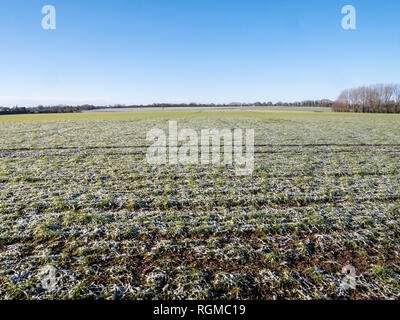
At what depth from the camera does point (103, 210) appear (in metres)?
7.79

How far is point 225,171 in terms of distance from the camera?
1277cm

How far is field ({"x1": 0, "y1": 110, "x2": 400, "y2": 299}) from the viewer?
178 inches

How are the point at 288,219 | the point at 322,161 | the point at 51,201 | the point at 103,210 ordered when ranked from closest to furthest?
the point at 288,219 → the point at 103,210 → the point at 51,201 → the point at 322,161

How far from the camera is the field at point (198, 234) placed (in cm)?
453

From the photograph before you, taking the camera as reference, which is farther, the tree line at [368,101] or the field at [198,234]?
the tree line at [368,101]

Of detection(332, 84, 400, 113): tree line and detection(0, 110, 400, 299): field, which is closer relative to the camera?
detection(0, 110, 400, 299): field

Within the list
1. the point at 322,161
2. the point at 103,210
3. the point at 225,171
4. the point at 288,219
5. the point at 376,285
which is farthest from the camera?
the point at 322,161

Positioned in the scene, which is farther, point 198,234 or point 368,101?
point 368,101

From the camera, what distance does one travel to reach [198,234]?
640 centimetres
